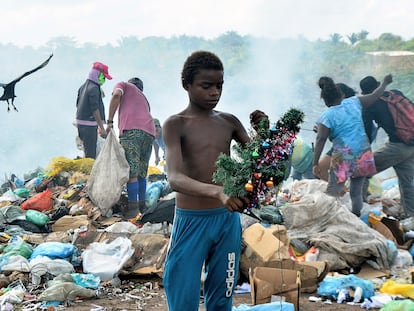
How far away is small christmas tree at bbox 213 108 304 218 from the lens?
6.59ft

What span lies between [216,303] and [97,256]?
267 centimetres

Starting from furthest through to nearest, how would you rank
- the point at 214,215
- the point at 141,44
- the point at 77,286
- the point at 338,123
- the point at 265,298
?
the point at 141,44
the point at 338,123
the point at 77,286
the point at 265,298
the point at 214,215

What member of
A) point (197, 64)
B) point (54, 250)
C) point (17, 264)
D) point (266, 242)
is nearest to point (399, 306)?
point (266, 242)

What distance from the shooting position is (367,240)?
16.8 feet

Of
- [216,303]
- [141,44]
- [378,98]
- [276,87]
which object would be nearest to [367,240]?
[378,98]

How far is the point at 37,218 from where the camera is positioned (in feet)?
21.1

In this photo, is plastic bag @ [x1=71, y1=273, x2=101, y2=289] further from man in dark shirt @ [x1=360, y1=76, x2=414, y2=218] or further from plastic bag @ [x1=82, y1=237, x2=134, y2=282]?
man in dark shirt @ [x1=360, y1=76, x2=414, y2=218]

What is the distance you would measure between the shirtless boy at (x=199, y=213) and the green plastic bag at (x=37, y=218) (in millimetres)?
A: 4387

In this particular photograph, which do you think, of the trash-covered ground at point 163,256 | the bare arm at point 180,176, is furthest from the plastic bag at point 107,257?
the bare arm at point 180,176

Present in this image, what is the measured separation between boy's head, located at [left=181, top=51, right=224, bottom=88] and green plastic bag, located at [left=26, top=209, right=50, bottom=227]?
4.54 m

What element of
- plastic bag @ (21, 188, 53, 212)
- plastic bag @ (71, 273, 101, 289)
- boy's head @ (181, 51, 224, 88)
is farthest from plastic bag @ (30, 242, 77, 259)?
boy's head @ (181, 51, 224, 88)

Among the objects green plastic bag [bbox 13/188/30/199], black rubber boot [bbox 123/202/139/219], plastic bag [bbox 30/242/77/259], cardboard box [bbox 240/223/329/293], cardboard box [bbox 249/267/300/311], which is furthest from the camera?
green plastic bag [bbox 13/188/30/199]

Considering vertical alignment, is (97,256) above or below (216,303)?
below

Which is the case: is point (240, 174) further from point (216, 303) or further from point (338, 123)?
point (338, 123)
